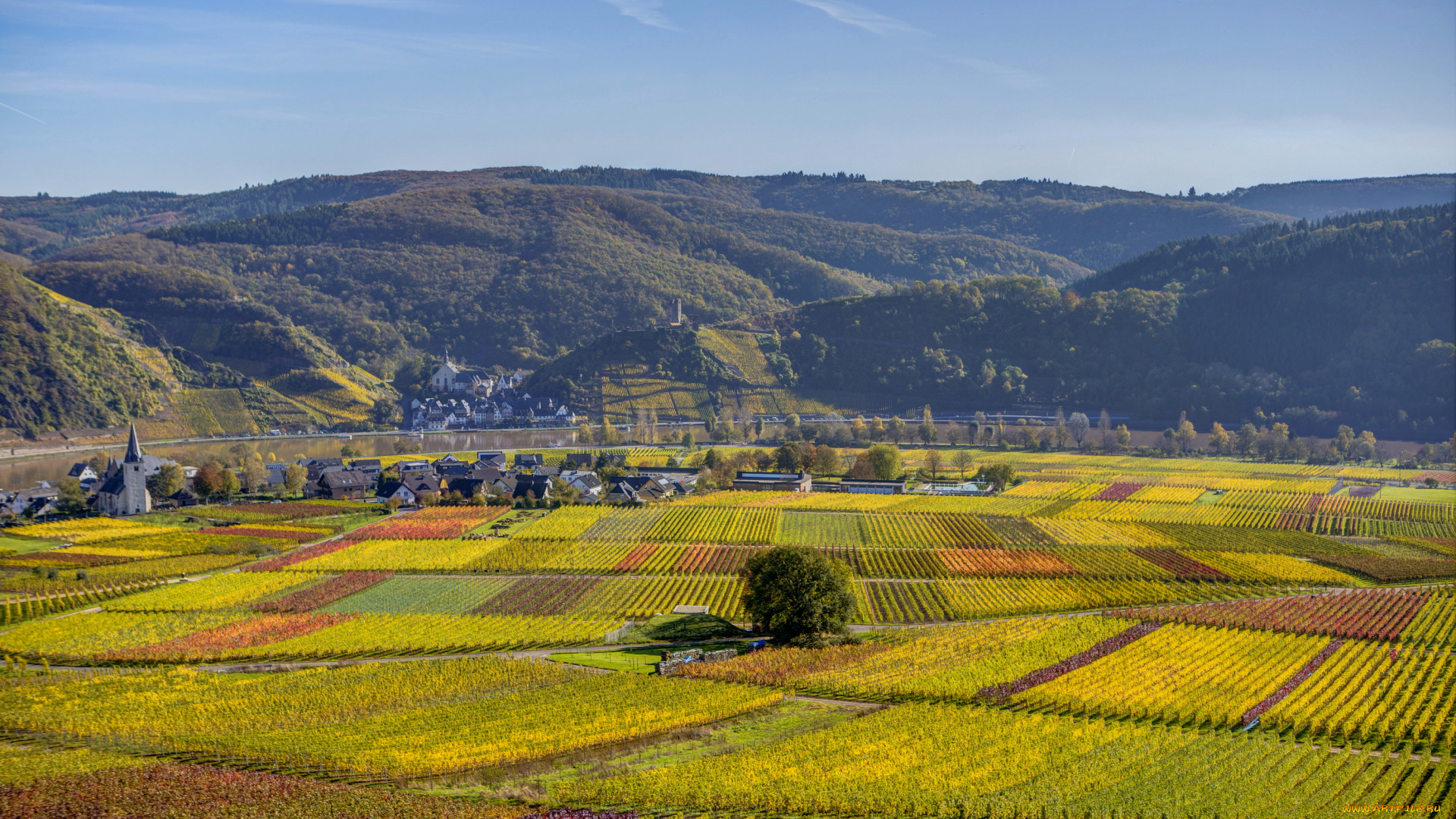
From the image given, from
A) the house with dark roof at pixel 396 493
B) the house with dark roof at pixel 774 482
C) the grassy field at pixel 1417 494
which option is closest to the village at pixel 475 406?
the house with dark roof at pixel 774 482

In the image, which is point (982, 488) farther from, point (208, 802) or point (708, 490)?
point (208, 802)

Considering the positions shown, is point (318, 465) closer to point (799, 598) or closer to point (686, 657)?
point (799, 598)

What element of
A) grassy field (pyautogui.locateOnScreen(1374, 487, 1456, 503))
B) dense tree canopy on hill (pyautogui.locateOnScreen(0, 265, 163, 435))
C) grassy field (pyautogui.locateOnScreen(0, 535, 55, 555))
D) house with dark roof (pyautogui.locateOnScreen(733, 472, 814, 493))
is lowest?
grassy field (pyautogui.locateOnScreen(1374, 487, 1456, 503))

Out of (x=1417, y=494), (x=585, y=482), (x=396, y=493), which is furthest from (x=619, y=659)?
(x=1417, y=494)

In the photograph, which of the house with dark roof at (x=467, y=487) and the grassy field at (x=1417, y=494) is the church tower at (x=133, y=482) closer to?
the house with dark roof at (x=467, y=487)

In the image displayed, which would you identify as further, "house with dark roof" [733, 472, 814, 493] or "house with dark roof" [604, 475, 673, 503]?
"house with dark roof" [733, 472, 814, 493]

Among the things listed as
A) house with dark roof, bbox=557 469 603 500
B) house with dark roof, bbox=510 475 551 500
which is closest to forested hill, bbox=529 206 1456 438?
house with dark roof, bbox=557 469 603 500

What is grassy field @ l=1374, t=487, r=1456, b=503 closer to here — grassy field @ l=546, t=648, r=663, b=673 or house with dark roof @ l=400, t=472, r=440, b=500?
grassy field @ l=546, t=648, r=663, b=673
